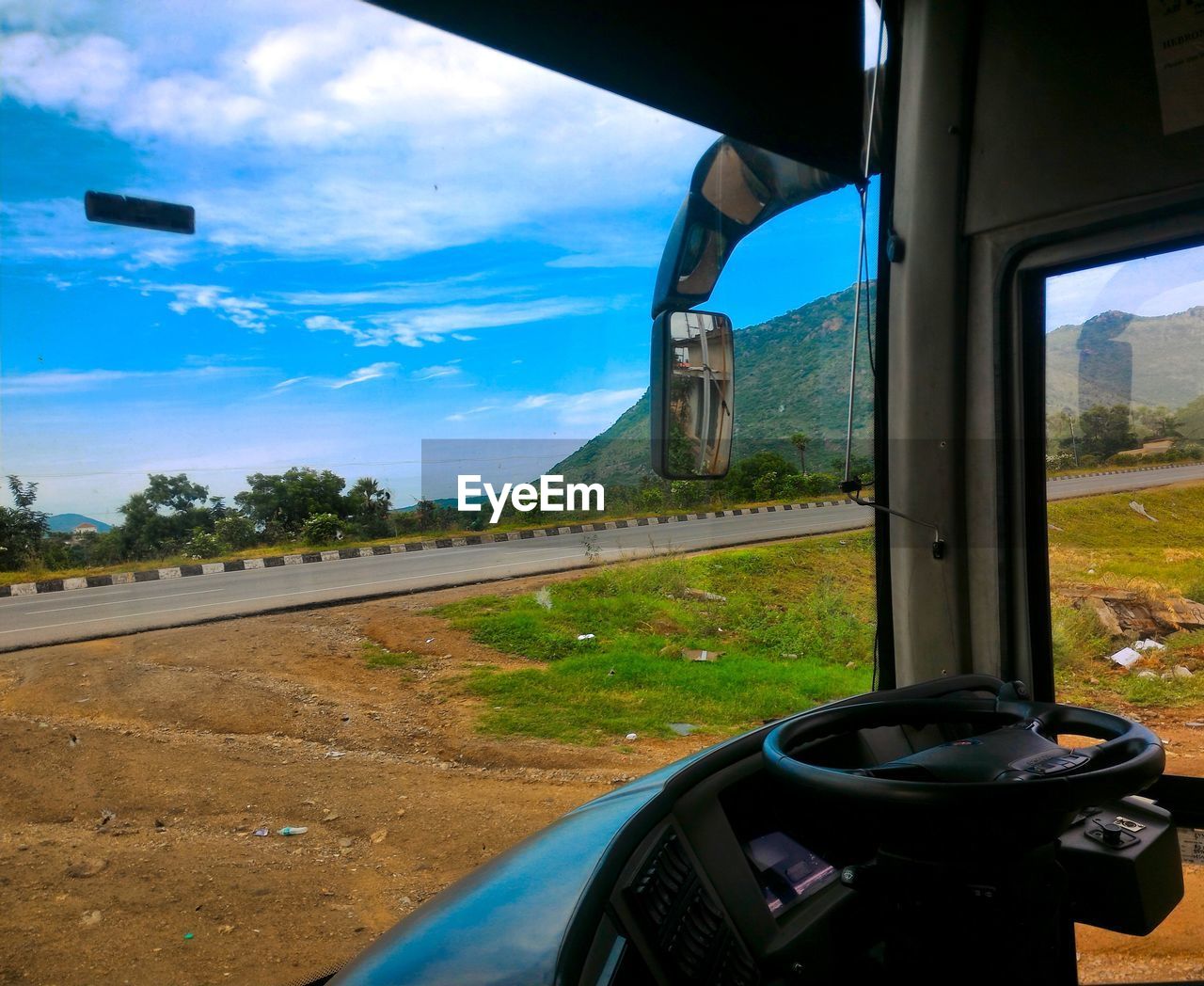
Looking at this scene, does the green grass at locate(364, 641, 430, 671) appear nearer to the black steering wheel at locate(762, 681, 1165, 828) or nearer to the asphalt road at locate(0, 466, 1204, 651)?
the asphalt road at locate(0, 466, 1204, 651)

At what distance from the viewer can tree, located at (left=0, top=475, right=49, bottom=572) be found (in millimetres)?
1791

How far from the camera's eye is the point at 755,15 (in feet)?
6.06

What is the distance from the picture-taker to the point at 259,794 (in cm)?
241

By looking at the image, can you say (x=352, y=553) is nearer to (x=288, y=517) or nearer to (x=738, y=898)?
(x=288, y=517)

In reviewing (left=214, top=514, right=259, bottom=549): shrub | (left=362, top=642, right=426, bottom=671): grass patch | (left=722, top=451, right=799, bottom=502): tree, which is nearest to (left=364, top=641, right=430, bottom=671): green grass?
(left=362, top=642, right=426, bottom=671): grass patch

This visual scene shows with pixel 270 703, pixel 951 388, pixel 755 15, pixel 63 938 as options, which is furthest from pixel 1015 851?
pixel 270 703

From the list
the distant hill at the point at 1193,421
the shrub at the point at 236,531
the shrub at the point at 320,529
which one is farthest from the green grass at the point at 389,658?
the distant hill at the point at 1193,421

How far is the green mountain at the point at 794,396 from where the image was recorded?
2268 millimetres

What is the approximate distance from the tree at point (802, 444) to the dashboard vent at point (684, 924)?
4.80ft

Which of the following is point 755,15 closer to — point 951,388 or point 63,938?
point 951,388

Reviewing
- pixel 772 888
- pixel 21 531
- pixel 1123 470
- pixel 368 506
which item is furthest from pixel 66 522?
pixel 1123 470

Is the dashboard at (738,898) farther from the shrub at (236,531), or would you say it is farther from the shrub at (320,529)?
the shrub at (320,529)

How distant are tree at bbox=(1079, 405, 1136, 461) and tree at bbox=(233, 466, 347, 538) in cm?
195

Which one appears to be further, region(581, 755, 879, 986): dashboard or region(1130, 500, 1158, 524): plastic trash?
region(1130, 500, 1158, 524): plastic trash
